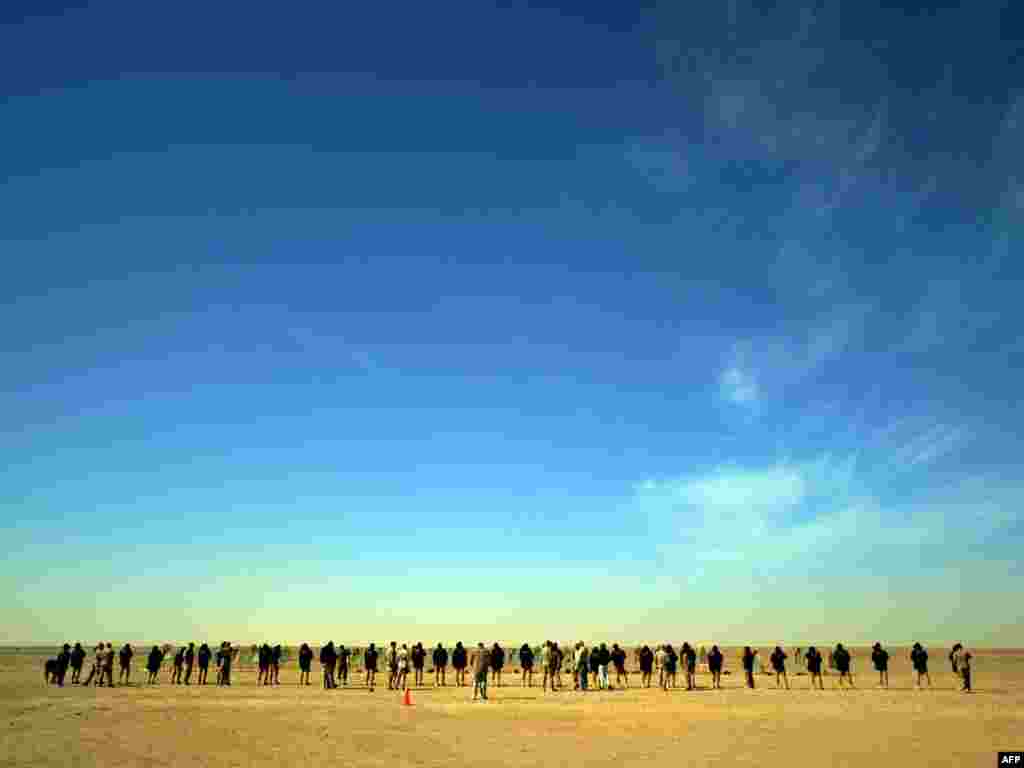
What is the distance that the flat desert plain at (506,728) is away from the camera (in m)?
18.5

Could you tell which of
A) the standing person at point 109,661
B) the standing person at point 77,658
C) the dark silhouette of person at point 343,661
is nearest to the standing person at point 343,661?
the dark silhouette of person at point 343,661

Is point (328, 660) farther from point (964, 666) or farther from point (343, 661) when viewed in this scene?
point (964, 666)

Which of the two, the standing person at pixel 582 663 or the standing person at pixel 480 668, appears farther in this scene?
the standing person at pixel 582 663

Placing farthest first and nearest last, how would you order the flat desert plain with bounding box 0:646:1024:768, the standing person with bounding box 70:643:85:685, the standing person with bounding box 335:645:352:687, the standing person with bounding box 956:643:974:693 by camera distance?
the standing person with bounding box 70:643:85:685
the standing person with bounding box 335:645:352:687
the standing person with bounding box 956:643:974:693
the flat desert plain with bounding box 0:646:1024:768

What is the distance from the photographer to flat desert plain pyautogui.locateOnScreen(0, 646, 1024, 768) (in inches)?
727

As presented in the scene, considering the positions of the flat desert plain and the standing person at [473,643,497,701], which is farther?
the standing person at [473,643,497,701]

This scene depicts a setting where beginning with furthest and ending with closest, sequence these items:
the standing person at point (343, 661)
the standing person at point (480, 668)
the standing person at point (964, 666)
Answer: the standing person at point (343, 661)
the standing person at point (964, 666)
the standing person at point (480, 668)

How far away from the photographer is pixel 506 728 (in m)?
23.6

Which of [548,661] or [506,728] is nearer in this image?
[506,728]

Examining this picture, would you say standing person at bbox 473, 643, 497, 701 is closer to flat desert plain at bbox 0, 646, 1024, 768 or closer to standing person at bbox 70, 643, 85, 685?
flat desert plain at bbox 0, 646, 1024, 768

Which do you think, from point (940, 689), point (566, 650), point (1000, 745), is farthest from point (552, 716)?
point (566, 650)

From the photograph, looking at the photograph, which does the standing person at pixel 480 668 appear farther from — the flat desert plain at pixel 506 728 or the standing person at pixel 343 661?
the standing person at pixel 343 661

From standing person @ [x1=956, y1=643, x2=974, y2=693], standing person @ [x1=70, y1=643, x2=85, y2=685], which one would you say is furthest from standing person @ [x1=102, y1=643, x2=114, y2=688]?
standing person @ [x1=956, y1=643, x2=974, y2=693]

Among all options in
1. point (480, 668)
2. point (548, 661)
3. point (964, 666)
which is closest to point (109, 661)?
point (480, 668)
